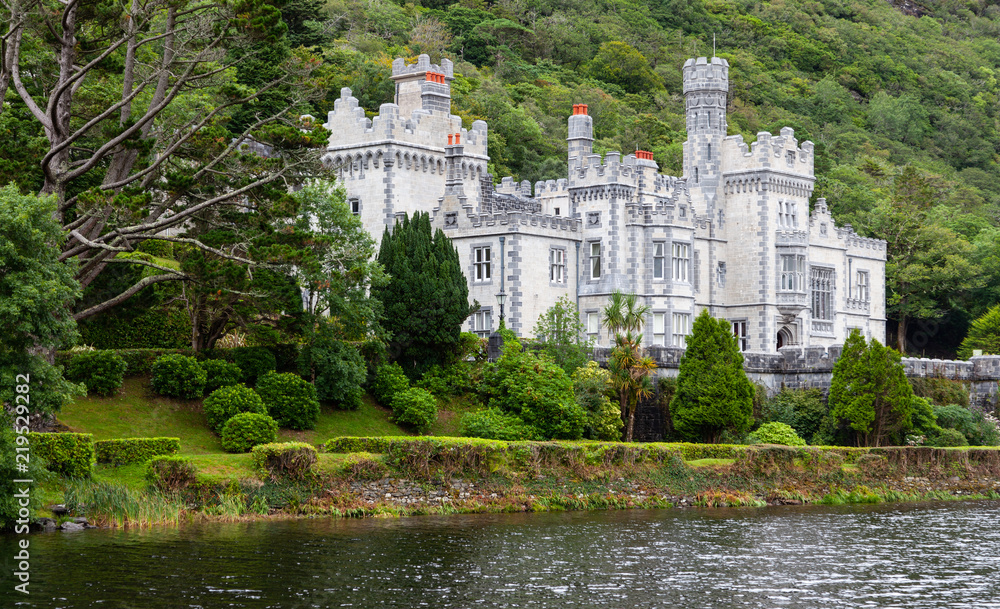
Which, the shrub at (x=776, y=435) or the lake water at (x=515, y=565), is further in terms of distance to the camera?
the shrub at (x=776, y=435)

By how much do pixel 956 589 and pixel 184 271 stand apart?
25.4 metres

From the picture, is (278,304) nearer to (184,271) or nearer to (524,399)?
(184,271)

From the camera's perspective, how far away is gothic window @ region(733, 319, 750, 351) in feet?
236

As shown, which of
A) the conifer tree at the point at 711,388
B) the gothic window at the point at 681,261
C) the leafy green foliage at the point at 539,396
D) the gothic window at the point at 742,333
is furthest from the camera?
the gothic window at the point at 742,333

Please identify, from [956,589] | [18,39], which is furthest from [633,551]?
[18,39]

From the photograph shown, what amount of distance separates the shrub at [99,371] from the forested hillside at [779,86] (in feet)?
50.4

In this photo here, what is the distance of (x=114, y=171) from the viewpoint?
150ft

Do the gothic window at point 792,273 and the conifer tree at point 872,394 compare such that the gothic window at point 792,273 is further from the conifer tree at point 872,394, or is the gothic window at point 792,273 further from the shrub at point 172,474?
the shrub at point 172,474

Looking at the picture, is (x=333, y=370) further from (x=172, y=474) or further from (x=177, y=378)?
(x=172, y=474)

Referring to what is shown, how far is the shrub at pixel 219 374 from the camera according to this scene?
48.3 m

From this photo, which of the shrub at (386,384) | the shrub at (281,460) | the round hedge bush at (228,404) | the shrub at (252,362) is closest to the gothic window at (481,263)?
the shrub at (386,384)

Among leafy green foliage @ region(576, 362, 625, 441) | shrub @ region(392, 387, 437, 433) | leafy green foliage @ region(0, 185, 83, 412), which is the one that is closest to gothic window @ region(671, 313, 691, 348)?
leafy green foliage @ region(576, 362, 625, 441)

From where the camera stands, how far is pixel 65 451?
3816 cm

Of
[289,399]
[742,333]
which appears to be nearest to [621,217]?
[742,333]
